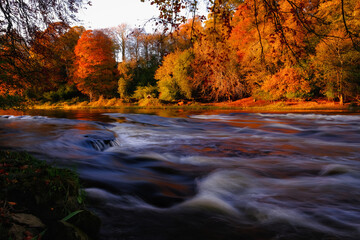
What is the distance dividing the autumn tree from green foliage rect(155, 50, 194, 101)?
796 cm

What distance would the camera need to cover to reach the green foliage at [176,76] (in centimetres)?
2720

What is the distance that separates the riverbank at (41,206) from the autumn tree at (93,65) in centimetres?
2939

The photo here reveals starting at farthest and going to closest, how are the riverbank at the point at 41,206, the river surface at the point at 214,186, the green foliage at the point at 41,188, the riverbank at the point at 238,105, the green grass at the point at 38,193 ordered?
the riverbank at the point at 238,105 < the river surface at the point at 214,186 < the green foliage at the point at 41,188 < the green grass at the point at 38,193 < the riverbank at the point at 41,206

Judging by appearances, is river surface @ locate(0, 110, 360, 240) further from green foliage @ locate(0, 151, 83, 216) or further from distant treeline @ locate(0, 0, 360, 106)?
distant treeline @ locate(0, 0, 360, 106)

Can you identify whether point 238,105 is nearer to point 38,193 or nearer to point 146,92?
point 146,92

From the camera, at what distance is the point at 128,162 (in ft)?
18.0

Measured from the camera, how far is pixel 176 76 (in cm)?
2777

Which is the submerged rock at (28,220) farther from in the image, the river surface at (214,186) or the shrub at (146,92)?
the shrub at (146,92)

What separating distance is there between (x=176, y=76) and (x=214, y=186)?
24.5 meters

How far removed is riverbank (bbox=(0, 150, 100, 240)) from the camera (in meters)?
1.69

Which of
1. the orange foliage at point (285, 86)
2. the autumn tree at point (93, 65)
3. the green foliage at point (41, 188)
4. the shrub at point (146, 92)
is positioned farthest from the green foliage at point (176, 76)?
the green foliage at point (41, 188)

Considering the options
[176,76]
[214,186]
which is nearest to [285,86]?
[176,76]

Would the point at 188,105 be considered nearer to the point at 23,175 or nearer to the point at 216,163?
the point at 216,163

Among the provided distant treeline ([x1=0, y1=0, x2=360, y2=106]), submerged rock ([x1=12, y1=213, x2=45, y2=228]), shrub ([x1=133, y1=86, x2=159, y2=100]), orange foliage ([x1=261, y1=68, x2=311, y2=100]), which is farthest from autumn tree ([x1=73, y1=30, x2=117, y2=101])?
submerged rock ([x1=12, y1=213, x2=45, y2=228])
